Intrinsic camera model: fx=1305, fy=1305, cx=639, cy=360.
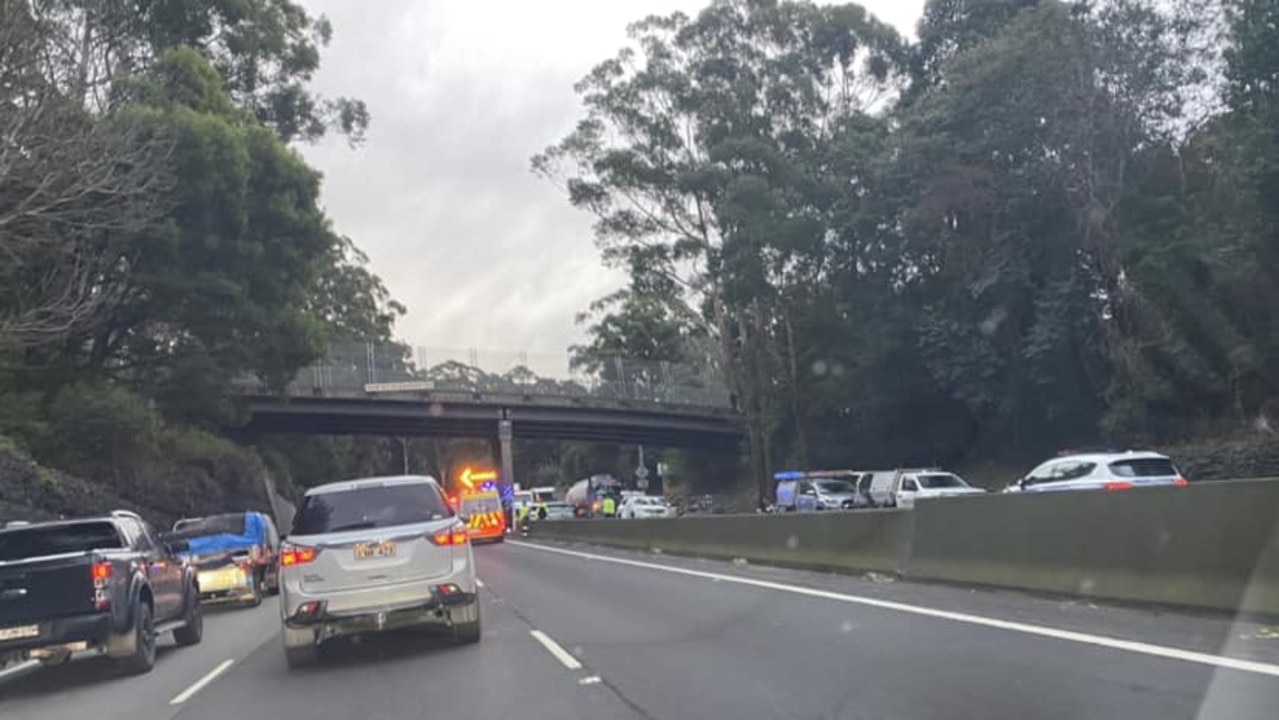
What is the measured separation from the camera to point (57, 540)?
48.8 feet

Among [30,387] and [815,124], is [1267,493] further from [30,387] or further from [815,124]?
[815,124]

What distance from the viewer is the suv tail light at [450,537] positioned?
13258 mm

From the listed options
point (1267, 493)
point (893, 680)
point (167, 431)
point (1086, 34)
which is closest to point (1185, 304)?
point (1086, 34)

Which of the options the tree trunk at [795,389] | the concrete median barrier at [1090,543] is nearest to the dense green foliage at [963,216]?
the tree trunk at [795,389]

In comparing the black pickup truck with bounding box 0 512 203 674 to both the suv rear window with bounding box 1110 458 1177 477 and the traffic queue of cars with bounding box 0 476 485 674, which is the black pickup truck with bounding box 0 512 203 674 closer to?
the traffic queue of cars with bounding box 0 476 485 674

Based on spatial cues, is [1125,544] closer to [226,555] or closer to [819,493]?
[226,555]

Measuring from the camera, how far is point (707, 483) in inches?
Answer: 3327

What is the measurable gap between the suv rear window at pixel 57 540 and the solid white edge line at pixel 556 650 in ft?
15.9

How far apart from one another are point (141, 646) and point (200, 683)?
1.73 m

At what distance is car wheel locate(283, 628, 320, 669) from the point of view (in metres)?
13.2

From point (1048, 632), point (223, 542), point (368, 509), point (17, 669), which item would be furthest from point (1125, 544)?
point (223, 542)

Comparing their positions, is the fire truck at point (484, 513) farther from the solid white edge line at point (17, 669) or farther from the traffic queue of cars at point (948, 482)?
the solid white edge line at point (17, 669)

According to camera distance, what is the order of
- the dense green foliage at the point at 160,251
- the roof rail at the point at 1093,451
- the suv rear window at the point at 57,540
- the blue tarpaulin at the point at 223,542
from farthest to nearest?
the dense green foliage at the point at 160,251
the roof rail at the point at 1093,451
the blue tarpaulin at the point at 223,542
the suv rear window at the point at 57,540

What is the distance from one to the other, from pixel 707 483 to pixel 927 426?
3074cm
